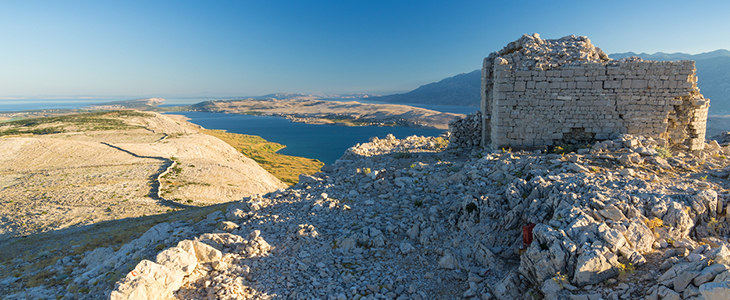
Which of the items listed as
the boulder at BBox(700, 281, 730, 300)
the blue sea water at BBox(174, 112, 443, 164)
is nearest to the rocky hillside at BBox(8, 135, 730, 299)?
the boulder at BBox(700, 281, 730, 300)

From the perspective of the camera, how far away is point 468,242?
6.48 metres

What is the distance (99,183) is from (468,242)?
2914 centimetres

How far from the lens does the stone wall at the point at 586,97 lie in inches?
418

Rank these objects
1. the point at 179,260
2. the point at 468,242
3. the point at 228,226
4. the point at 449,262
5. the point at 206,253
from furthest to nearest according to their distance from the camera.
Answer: the point at 228,226 → the point at 468,242 → the point at 206,253 → the point at 449,262 → the point at 179,260

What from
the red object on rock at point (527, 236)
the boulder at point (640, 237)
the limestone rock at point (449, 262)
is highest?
the boulder at point (640, 237)

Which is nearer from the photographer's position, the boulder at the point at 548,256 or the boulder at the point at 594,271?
the boulder at the point at 594,271

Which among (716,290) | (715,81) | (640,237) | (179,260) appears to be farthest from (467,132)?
(715,81)

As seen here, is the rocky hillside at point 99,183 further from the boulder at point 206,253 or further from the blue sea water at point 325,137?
the blue sea water at point 325,137

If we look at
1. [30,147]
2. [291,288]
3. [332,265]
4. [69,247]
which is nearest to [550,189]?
[332,265]

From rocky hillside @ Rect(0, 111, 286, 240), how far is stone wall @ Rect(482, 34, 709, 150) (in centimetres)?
2050

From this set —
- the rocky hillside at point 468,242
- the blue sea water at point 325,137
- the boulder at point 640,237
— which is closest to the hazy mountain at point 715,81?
the blue sea water at point 325,137

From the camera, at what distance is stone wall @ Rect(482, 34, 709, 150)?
34.9 ft

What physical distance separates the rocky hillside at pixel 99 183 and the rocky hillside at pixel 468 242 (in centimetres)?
1311

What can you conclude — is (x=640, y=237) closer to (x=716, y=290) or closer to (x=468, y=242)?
(x=716, y=290)
